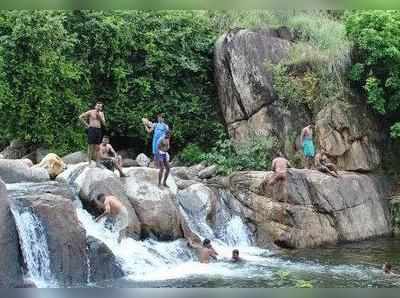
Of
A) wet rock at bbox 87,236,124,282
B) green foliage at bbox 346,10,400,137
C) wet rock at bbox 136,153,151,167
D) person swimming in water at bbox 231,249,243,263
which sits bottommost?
person swimming in water at bbox 231,249,243,263

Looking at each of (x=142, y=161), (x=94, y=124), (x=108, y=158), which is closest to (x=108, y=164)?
(x=108, y=158)

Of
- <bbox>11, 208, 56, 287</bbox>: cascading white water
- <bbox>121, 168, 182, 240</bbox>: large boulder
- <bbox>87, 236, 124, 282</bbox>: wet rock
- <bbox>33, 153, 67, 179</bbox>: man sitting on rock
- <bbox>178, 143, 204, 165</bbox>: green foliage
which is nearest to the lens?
<bbox>11, 208, 56, 287</bbox>: cascading white water

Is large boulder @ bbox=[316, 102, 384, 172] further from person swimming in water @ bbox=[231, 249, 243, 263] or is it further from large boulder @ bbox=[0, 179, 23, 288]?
large boulder @ bbox=[0, 179, 23, 288]

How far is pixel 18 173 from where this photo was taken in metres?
11.7

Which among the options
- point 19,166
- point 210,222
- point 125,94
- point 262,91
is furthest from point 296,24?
point 19,166

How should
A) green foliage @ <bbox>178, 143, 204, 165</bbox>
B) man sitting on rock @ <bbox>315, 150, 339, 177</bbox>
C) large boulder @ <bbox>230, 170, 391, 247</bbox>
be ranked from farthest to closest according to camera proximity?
green foliage @ <bbox>178, 143, 204, 165</bbox> < man sitting on rock @ <bbox>315, 150, 339, 177</bbox> < large boulder @ <bbox>230, 170, 391, 247</bbox>

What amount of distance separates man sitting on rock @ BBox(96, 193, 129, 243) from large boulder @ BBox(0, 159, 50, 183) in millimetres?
1720

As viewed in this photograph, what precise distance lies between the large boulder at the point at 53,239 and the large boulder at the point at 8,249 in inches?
7.2

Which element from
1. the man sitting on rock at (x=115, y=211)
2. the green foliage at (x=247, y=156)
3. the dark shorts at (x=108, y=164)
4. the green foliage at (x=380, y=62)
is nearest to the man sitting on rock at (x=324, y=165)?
the green foliage at (x=247, y=156)

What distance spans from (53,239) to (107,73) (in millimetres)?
9302

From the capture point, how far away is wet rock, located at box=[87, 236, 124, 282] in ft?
30.8

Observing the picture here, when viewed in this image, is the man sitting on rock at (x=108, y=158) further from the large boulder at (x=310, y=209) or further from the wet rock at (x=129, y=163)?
the wet rock at (x=129, y=163)

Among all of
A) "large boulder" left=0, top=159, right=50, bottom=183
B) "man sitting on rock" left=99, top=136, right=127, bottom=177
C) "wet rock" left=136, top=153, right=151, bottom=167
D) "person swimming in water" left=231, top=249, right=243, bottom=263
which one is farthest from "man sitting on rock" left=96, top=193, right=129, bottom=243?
"wet rock" left=136, top=153, right=151, bottom=167

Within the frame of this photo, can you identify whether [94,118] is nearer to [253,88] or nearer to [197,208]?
[197,208]
